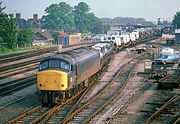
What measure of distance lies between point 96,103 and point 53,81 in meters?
3.13

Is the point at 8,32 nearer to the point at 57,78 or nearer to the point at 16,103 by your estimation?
the point at 16,103

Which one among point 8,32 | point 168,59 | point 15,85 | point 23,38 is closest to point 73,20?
point 23,38

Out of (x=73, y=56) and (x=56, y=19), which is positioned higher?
(x=56, y=19)

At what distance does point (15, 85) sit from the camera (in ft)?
92.7

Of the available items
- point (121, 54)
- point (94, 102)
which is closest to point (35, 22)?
point (121, 54)

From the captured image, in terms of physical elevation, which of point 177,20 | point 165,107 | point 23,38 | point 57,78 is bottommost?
point 165,107

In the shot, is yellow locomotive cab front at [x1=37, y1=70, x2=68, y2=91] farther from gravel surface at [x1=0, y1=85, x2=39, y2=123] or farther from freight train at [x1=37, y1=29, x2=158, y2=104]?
gravel surface at [x1=0, y1=85, x2=39, y2=123]

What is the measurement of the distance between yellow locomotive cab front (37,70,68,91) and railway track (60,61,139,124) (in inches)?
61.2

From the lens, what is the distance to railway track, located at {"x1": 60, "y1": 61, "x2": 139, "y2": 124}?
17.8 meters

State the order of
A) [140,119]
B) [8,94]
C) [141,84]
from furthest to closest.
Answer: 1. [141,84]
2. [8,94]
3. [140,119]

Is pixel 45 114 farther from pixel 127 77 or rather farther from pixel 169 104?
pixel 127 77

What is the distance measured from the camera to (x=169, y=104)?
20375mm

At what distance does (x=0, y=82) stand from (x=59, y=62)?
10.9 m

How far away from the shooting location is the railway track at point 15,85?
84.4ft
